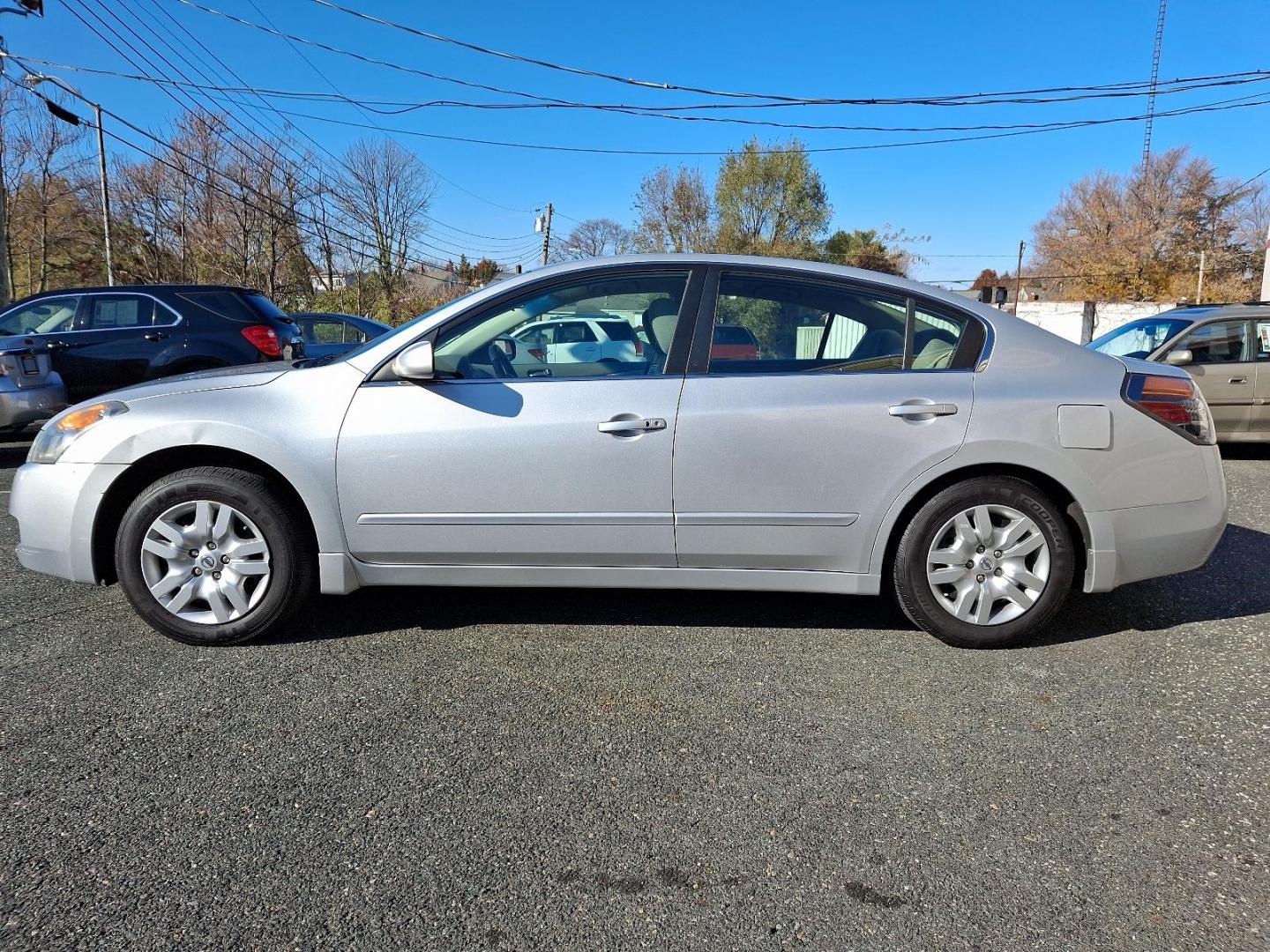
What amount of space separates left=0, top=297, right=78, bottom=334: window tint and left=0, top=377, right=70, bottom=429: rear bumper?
1050 mm

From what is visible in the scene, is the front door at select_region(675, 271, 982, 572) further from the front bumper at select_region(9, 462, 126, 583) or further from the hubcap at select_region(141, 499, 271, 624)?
the front bumper at select_region(9, 462, 126, 583)

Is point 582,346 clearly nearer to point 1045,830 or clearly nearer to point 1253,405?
point 1045,830

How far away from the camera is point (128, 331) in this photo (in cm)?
855

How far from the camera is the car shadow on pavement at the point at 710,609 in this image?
12.3 ft

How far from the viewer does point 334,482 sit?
3.39 m

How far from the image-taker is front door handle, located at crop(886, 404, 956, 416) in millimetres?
3320

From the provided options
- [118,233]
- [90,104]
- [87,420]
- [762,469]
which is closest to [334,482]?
[87,420]

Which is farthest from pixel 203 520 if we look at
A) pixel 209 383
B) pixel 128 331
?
Result: pixel 128 331

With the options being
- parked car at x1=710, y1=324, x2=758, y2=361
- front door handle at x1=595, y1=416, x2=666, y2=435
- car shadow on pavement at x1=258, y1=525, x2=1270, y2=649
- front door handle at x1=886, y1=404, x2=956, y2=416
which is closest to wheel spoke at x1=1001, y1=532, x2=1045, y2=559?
car shadow on pavement at x1=258, y1=525, x2=1270, y2=649

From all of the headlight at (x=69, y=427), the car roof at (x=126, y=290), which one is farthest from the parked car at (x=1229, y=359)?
the car roof at (x=126, y=290)

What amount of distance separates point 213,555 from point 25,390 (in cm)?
570

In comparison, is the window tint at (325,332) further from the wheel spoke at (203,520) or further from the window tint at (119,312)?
the wheel spoke at (203,520)

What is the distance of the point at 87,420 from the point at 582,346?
209cm

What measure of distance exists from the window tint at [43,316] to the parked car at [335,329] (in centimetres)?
329
